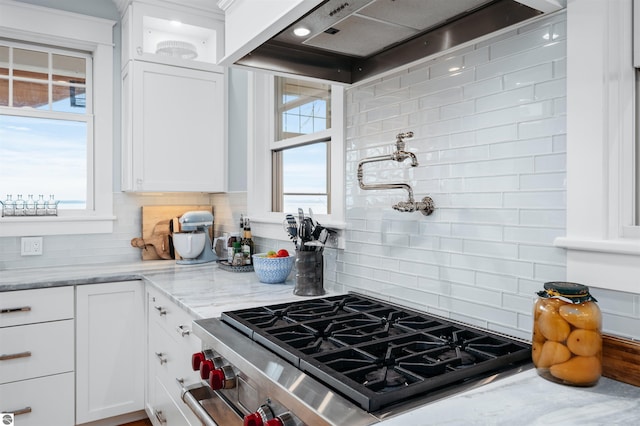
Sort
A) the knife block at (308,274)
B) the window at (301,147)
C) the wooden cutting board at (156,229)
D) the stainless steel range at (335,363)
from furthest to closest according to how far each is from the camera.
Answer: the wooden cutting board at (156,229) → the window at (301,147) → the knife block at (308,274) → the stainless steel range at (335,363)

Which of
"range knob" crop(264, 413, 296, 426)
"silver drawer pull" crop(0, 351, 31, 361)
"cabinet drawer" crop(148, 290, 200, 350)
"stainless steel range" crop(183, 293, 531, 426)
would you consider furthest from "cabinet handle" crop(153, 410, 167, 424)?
"range knob" crop(264, 413, 296, 426)

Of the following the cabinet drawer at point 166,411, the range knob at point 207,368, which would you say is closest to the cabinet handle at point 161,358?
the cabinet drawer at point 166,411

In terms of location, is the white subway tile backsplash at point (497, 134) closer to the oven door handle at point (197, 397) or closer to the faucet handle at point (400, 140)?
the faucet handle at point (400, 140)

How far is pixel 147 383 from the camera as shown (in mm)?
2627

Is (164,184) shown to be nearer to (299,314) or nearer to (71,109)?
(71,109)

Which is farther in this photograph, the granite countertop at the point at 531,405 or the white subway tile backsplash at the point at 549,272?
the white subway tile backsplash at the point at 549,272

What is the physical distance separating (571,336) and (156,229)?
288cm

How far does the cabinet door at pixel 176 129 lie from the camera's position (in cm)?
295

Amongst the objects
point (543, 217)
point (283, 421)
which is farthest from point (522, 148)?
point (283, 421)

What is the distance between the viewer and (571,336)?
100 cm

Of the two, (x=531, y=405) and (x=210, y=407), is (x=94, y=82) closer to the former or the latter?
(x=210, y=407)

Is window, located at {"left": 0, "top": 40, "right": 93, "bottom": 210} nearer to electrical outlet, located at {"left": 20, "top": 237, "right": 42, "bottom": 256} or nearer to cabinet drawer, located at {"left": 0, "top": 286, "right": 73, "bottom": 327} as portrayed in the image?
electrical outlet, located at {"left": 20, "top": 237, "right": 42, "bottom": 256}

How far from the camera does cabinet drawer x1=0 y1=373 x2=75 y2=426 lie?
7.63 ft

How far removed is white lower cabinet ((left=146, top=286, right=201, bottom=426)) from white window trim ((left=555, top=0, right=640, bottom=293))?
4.62 ft
